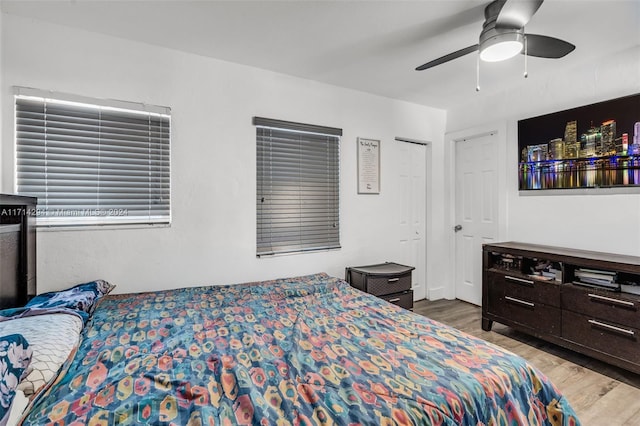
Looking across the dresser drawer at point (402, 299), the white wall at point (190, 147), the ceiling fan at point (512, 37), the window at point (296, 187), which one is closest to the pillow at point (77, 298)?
the white wall at point (190, 147)

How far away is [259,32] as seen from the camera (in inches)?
88.4

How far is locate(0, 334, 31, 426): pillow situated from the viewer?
0.83m

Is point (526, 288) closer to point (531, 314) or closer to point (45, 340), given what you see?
point (531, 314)

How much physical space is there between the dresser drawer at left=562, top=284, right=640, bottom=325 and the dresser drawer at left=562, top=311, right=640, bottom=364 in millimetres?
39

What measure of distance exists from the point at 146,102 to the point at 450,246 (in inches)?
145

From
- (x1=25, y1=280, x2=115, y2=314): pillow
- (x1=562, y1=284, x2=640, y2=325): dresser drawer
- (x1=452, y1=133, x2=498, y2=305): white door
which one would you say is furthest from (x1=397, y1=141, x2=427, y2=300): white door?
(x1=25, y1=280, x2=115, y2=314): pillow

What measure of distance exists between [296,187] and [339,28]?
139 centimetres

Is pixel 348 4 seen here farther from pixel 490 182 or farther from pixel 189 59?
pixel 490 182

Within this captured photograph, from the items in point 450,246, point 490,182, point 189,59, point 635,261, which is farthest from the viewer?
point 450,246

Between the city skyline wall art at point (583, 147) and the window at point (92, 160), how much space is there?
3.39 meters

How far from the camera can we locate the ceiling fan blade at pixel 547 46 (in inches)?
71.9

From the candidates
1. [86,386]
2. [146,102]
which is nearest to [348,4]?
[146,102]

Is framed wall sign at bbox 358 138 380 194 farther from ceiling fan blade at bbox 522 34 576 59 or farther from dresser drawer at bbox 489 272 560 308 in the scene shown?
ceiling fan blade at bbox 522 34 576 59

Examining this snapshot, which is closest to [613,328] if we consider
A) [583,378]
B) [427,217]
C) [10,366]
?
[583,378]
